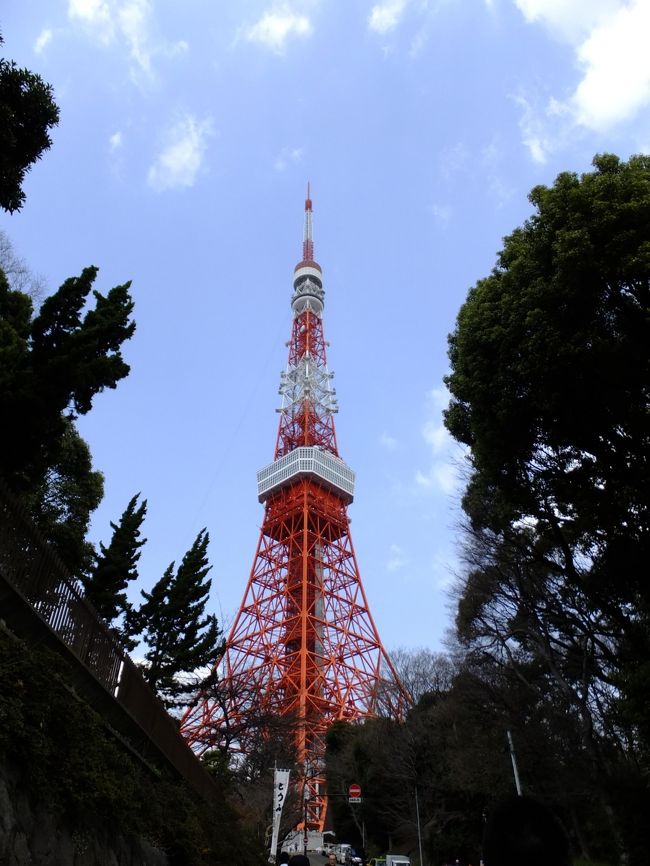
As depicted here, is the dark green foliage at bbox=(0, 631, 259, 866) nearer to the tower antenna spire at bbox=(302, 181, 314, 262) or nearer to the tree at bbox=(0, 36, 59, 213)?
the tree at bbox=(0, 36, 59, 213)

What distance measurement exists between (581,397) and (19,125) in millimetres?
8057

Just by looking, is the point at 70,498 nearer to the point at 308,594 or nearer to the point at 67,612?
the point at 67,612

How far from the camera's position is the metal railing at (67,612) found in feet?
19.4

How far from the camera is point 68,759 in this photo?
508cm

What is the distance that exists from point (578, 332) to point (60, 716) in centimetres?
800

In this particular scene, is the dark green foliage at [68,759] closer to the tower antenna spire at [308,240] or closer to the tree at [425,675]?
the tree at [425,675]

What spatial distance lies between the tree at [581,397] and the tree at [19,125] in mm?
6609

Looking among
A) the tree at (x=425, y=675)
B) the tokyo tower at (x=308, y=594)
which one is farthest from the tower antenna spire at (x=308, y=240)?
the tree at (x=425, y=675)

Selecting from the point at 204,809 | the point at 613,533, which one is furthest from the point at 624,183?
the point at 204,809

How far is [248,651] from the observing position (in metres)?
38.1

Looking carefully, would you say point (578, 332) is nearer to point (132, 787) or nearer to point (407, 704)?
point (132, 787)

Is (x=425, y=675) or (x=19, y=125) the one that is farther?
(x=425, y=675)

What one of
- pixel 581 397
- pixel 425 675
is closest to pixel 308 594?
pixel 425 675

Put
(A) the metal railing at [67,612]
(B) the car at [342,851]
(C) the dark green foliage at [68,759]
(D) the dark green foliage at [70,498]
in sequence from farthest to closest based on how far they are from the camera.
Answer: 1. (B) the car at [342,851]
2. (D) the dark green foliage at [70,498]
3. (A) the metal railing at [67,612]
4. (C) the dark green foliage at [68,759]
